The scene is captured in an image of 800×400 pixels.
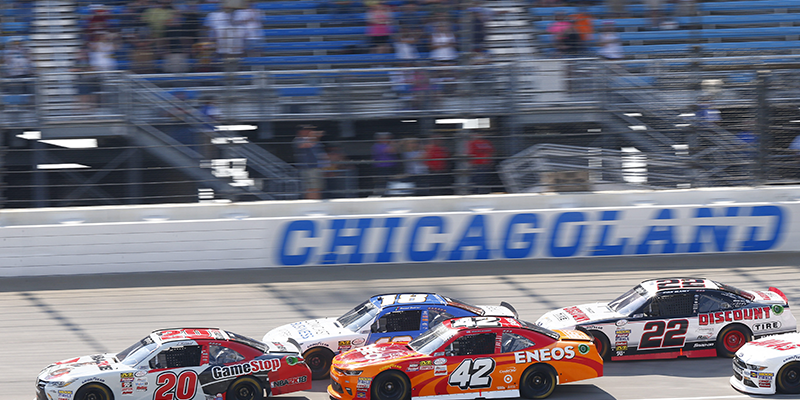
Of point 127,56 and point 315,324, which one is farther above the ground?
point 127,56

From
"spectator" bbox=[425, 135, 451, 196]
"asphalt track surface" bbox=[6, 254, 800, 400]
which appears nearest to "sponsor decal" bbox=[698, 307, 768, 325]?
"asphalt track surface" bbox=[6, 254, 800, 400]

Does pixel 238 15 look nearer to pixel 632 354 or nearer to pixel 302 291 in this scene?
pixel 302 291

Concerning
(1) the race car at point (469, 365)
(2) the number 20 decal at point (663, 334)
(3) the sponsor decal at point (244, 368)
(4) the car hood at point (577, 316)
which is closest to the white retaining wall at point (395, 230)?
(4) the car hood at point (577, 316)

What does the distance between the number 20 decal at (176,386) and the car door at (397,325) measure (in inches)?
75.4

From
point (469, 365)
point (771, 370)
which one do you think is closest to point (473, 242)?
point (469, 365)

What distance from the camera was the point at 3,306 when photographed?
1068 cm

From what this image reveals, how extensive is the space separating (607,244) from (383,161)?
140 inches

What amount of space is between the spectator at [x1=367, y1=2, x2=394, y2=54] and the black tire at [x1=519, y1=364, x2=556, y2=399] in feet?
27.8

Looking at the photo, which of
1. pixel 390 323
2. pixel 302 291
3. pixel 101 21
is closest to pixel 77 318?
pixel 302 291

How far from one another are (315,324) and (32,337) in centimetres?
340

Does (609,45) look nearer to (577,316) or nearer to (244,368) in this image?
(577,316)

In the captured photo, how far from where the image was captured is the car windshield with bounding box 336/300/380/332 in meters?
8.55

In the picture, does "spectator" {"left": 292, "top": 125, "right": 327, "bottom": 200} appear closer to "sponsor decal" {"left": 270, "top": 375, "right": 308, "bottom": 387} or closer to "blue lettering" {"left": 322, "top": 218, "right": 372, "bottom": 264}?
"blue lettering" {"left": 322, "top": 218, "right": 372, "bottom": 264}

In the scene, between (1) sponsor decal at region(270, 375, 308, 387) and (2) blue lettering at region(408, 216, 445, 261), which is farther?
(2) blue lettering at region(408, 216, 445, 261)
